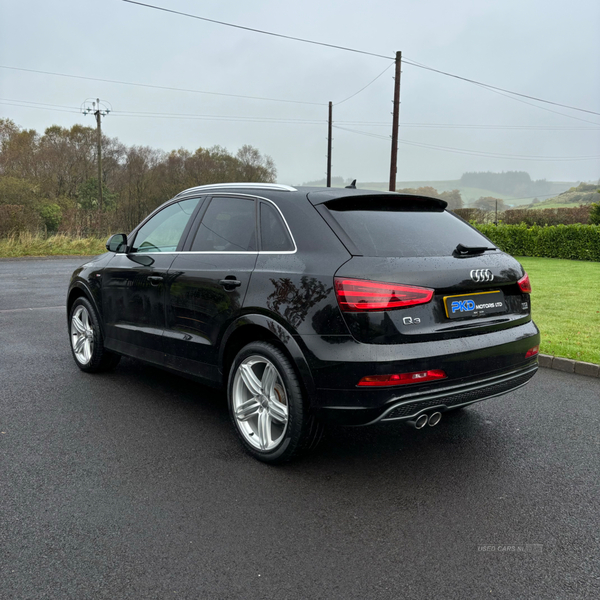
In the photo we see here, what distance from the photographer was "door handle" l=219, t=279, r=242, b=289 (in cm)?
380

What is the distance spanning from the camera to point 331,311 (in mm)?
3184

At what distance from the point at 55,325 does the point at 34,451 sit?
5267 millimetres

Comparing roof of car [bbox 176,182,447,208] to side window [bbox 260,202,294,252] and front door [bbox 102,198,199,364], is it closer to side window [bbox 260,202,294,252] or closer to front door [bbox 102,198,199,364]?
side window [bbox 260,202,294,252]

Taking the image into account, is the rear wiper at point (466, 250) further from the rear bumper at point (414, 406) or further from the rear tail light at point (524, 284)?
the rear bumper at point (414, 406)

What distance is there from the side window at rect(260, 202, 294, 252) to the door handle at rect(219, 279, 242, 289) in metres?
0.28

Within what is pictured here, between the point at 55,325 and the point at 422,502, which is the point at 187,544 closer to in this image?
the point at 422,502

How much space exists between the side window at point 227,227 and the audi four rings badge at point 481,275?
143cm

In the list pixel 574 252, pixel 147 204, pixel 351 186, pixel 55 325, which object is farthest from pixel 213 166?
pixel 351 186

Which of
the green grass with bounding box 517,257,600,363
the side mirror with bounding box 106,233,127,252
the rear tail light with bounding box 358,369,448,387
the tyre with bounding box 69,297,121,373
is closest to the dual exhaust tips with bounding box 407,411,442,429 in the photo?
the rear tail light with bounding box 358,369,448,387

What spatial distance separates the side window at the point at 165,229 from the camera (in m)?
4.69

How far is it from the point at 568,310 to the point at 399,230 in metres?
7.75

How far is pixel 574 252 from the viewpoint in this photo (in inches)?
920

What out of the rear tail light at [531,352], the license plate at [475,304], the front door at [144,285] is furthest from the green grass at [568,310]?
the front door at [144,285]

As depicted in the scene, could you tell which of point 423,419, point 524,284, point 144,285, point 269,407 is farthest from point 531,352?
point 144,285
